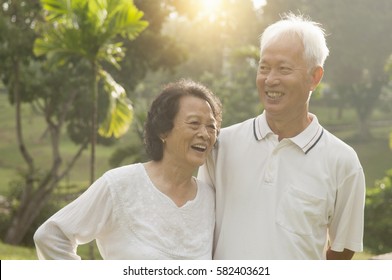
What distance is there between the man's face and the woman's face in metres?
0.29

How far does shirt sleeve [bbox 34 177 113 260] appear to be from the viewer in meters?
2.68

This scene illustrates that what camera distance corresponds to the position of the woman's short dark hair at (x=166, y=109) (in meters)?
2.79

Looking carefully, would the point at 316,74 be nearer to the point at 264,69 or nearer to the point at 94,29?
the point at 264,69

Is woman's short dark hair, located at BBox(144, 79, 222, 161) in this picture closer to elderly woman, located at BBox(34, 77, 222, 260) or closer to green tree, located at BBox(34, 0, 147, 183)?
elderly woman, located at BBox(34, 77, 222, 260)

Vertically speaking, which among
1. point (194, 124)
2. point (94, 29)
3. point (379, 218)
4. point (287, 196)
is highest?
point (94, 29)

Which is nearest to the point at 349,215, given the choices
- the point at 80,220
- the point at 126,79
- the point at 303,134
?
the point at 303,134

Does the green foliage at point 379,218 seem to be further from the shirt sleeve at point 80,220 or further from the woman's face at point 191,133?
the shirt sleeve at point 80,220

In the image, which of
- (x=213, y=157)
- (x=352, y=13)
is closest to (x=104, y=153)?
(x=352, y=13)

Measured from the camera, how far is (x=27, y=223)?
1526cm

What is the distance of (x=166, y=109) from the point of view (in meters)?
2.79

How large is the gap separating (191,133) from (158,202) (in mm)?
307

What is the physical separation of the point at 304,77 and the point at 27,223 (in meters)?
13.2

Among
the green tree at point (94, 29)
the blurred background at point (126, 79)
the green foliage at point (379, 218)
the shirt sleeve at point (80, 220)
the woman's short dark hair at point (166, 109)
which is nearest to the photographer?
the shirt sleeve at point (80, 220)

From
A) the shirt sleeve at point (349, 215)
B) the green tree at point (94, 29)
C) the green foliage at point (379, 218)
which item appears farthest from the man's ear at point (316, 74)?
the green foliage at point (379, 218)
